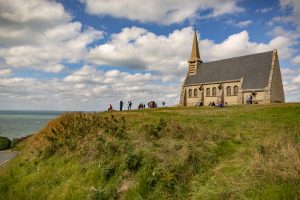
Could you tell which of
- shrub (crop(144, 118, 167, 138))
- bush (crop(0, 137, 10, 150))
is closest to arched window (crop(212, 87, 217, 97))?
bush (crop(0, 137, 10, 150))

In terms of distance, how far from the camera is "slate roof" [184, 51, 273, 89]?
4947cm

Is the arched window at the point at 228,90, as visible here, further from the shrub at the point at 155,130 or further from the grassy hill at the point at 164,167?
the shrub at the point at 155,130

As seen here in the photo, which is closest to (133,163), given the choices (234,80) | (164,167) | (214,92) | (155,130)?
(164,167)

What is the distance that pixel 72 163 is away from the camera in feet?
46.6

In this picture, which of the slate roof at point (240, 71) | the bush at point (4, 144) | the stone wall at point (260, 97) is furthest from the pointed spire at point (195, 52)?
the bush at point (4, 144)

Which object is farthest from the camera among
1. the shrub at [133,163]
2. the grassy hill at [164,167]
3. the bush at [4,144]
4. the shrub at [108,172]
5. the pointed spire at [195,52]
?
the pointed spire at [195,52]

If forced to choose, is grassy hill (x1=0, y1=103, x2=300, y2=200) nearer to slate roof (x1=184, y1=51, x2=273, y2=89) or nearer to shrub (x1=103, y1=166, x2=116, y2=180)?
shrub (x1=103, y1=166, x2=116, y2=180)

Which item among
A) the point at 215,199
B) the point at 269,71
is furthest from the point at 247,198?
the point at 269,71

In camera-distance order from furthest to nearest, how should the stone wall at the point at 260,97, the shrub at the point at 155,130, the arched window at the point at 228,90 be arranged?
the arched window at the point at 228,90, the stone wall at the point at 260,97, the shrub at the point at 155,130

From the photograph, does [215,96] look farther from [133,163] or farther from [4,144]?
[133,163]

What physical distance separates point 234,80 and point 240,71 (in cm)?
232

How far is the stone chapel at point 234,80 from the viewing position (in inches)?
1888

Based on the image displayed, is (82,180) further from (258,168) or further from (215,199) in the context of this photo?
(258,168)

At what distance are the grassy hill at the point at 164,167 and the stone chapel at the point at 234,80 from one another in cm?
3374
